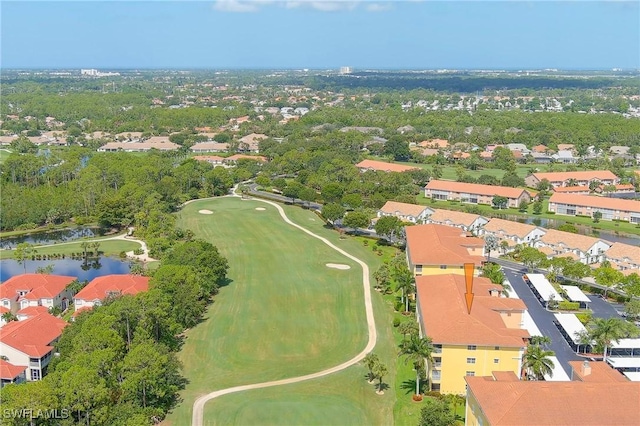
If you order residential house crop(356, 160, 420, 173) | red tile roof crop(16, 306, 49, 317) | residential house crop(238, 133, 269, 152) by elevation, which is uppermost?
residential house crop(238, 133, 269, 152)

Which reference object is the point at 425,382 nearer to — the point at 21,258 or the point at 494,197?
the point at 21,258

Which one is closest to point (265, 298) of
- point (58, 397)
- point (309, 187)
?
point (58, 397)

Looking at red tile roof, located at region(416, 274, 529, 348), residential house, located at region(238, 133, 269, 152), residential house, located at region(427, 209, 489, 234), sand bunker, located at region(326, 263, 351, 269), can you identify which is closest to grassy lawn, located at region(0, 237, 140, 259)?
sand bunker, located at region(326, 263, 351, 269)

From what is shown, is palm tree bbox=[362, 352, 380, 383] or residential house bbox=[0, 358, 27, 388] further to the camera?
palm tree bbox=[362, 352, 380, 383]

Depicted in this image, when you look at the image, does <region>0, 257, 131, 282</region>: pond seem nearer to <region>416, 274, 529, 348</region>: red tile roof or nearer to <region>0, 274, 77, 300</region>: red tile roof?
<region>0, 274, 77, 300</region>: red tile roof

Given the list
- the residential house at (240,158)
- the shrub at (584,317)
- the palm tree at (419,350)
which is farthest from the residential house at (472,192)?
the palm tree at (419,350)

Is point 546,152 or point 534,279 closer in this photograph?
point 534,279
